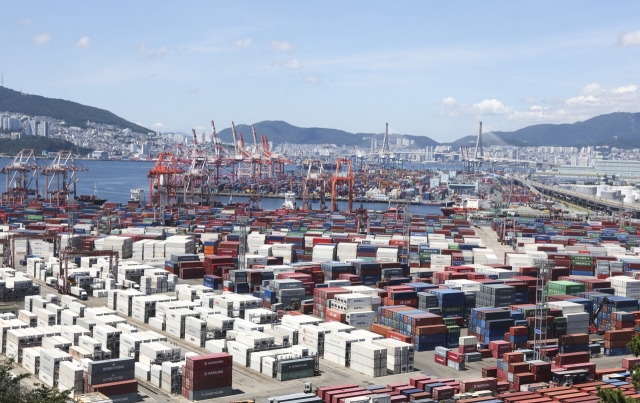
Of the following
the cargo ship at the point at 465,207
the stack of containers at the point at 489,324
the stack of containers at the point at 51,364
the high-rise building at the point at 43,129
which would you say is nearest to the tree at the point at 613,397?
the stack of containers at the point at 489,324

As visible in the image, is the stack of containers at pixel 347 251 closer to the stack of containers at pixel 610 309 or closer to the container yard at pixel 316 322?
the container yard at pixel 316 322

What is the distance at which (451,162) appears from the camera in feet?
644

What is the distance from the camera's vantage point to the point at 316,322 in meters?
19.3

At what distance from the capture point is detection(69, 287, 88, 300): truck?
23.3m

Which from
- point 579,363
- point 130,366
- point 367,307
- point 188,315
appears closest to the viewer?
point 130,366

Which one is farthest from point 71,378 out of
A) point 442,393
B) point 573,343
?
point 573,343

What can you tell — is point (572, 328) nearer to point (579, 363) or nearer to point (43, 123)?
point (579, 363)

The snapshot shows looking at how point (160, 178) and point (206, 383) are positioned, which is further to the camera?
point (160, 178)

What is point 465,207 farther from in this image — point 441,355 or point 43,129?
point 43,129

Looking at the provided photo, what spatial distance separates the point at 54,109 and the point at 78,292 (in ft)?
567

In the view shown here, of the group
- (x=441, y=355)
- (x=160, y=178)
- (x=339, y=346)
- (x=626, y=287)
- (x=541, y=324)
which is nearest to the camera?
(x=339, y=346)

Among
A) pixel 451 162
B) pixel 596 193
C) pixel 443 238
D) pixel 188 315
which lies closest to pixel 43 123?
pixel 451 162

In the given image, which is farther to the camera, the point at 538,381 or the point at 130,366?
the point at 538,381

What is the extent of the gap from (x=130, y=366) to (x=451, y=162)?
609ft
